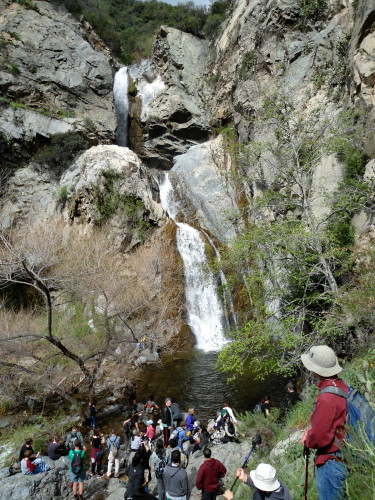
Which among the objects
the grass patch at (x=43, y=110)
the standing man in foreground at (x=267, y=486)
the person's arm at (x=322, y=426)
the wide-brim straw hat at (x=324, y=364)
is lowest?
the grass patch at (x=43, y=110)

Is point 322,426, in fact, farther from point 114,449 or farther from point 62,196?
point 62,196

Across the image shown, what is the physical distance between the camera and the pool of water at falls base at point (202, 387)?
11500 mm

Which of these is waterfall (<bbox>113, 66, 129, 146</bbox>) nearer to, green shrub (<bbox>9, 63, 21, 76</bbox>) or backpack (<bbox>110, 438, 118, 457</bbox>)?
green shrub (<bbox>9, 63, 21, 76</bbox>)

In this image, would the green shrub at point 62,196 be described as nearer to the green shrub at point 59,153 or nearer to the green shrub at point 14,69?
the green shrub at point 59,153

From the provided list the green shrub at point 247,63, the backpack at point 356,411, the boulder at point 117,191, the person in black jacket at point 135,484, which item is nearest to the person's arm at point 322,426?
the backpack at point 356,411

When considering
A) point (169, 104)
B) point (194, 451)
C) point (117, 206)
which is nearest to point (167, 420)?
point (194, 451)

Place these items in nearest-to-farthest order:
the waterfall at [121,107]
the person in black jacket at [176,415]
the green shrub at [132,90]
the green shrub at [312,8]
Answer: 1. the person in black jacket at [176,415]
2. the green shrub at [312,8]
3. the waterfall at [121,107]
4. the green shrub at [132,90]

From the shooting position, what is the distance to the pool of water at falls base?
453 inches

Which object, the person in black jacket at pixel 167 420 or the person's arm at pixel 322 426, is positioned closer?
the person's arm at pixel 322 426

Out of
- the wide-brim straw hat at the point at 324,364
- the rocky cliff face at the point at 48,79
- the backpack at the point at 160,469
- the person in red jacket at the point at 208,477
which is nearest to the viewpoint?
the wide-brim straw hat at the point at 324,364

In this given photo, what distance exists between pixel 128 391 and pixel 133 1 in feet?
225

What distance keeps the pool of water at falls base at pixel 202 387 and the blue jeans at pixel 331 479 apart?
879cm

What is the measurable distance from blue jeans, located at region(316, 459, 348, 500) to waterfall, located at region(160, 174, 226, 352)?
48.0ft

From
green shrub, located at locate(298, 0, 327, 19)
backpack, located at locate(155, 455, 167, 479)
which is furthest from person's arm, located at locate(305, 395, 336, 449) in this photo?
green shrub, located at locate(298, 0, 327, 19)
